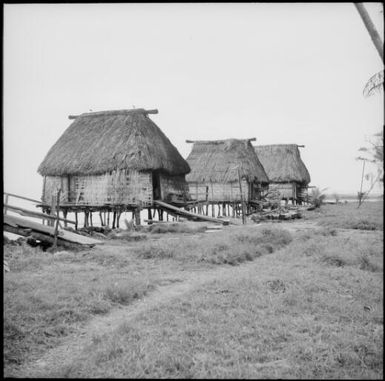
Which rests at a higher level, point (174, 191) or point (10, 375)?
point (174, 191)

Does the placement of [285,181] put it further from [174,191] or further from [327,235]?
[327,235]

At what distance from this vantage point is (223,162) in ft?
83.1

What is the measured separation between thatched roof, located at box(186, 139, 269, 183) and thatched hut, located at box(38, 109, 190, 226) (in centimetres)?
489

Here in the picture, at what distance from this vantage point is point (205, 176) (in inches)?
991

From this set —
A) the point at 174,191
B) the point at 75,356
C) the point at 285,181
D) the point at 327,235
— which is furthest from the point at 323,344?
the point at 285,181

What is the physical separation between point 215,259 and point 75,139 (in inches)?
519

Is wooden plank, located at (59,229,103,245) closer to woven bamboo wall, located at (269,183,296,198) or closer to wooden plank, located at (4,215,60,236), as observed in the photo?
wooden plank, located at (4,215,60,236)

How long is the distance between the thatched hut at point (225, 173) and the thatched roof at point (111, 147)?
4278mm

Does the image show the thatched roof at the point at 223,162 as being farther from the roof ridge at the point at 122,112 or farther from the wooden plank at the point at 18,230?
the wooden plank at the point at 18,230

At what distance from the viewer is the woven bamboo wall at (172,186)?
18.9 metres

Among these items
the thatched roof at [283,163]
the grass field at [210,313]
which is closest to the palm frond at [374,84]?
the grass field at [210,313]

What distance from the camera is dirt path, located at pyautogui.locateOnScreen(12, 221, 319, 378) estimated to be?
3.93 m

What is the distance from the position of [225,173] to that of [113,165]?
9.12 m

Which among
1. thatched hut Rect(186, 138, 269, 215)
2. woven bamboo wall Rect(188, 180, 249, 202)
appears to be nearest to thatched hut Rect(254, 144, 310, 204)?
thatched hut Rect(186, 138, 269, 215)
